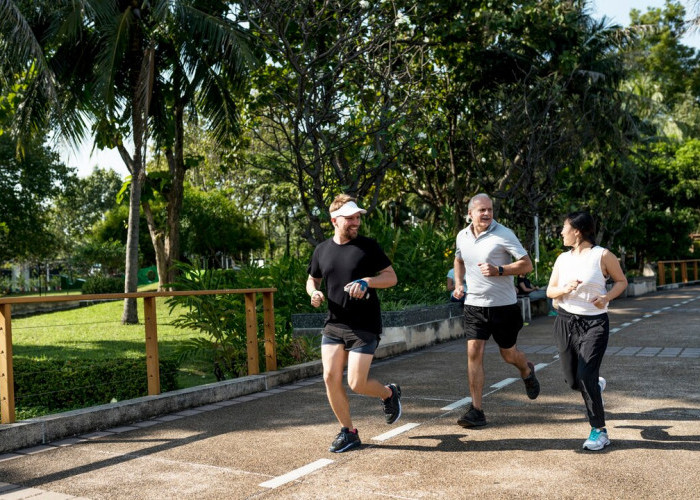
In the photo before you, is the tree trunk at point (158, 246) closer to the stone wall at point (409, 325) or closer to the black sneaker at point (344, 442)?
the stone wall at point (409, 325)

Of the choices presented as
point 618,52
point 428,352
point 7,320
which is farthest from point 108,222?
point 7,320

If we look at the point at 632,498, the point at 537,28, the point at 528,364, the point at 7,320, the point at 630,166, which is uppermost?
the point at 537,28

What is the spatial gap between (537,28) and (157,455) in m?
16.2

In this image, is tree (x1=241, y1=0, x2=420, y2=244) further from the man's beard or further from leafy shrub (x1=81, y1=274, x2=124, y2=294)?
leafy shrub (x1=81, y1=274, x2=124, y2=294)

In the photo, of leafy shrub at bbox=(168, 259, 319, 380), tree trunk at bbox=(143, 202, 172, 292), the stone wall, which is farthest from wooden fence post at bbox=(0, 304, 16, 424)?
tree trunk at bbox=(143, 202, 172, 292)

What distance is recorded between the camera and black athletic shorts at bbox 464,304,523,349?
5.94m

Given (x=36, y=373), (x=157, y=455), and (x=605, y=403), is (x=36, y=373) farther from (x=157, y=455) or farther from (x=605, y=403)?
(x=605, y=403)

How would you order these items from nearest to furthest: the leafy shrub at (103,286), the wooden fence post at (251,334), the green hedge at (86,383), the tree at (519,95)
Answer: the green hedge at (86,383) < the wooden fence post at (251,334) < the tree at (519,95) < the leafy shrub at (103,286)

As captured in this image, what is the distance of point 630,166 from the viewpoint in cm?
2683

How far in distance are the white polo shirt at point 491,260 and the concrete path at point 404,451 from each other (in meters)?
1.05

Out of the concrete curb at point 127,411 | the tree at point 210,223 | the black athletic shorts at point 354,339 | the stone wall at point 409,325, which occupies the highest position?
the tree at point 210,223

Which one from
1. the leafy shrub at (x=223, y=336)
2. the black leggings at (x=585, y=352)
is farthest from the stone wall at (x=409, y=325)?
the black leggings at (x=585, y=352)

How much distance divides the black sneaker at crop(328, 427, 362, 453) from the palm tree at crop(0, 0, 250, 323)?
390 inches

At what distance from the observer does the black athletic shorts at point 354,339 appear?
5367 millimetres
